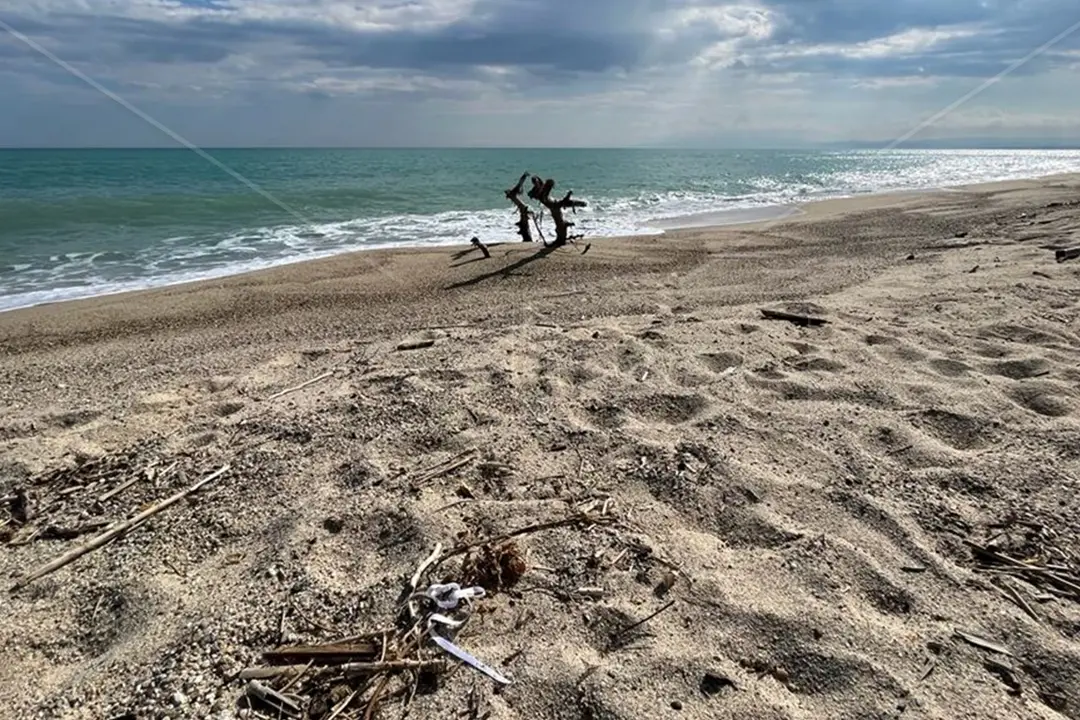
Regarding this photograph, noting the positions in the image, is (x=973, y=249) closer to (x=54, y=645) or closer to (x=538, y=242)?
(x=538, y=242)

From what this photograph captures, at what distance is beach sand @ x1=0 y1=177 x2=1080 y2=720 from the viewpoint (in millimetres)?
1876

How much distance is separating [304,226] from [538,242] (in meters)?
7.43

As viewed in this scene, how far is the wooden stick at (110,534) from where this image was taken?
8.04 ft

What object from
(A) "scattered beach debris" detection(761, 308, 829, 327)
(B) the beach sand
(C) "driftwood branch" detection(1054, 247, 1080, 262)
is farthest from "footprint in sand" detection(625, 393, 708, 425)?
(C) "driftwood branch" detection(1054, 247, 1080, 262)

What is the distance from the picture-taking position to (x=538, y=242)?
1083 centimetres

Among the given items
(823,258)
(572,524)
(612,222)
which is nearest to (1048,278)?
(823,258)

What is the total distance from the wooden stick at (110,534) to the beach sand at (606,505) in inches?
1.7

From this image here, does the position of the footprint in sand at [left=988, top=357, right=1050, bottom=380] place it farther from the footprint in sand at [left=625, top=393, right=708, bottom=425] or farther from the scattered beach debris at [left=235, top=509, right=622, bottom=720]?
the scattered beach debris at [left=235, top=509, right=622, bottom=720]

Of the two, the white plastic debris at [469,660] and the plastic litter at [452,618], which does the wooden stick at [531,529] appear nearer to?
the plastic litter at [452,618]

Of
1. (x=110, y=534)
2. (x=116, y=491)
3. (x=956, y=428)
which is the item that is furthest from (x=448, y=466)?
(x=956, y=428)

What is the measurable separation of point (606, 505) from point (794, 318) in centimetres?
284

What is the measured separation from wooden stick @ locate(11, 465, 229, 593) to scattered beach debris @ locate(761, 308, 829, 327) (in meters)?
3.74

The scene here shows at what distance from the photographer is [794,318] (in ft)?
15.9

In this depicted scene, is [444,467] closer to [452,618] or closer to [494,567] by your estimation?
[494,567]
